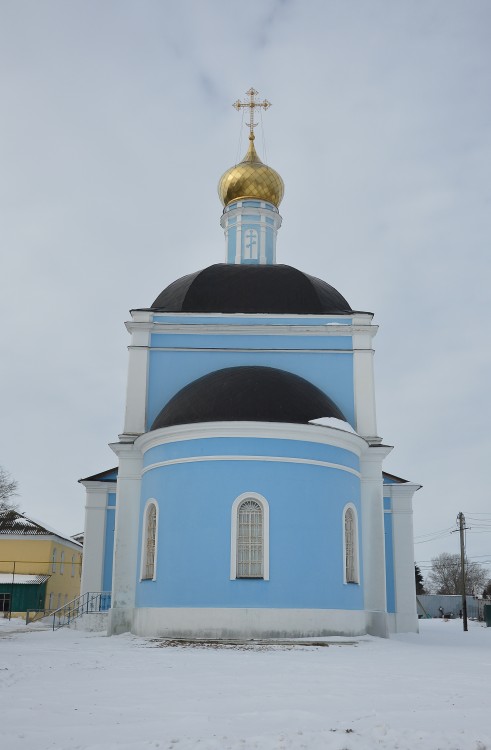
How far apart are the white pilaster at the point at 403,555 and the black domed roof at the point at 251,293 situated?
539 cm

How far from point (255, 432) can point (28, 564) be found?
2040 cm

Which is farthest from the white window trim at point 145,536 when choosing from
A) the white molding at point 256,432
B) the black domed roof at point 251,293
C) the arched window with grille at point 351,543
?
the black domed roof at point 251,293

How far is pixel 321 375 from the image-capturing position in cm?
1869

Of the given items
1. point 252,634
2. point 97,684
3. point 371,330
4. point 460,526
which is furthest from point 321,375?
point 460,526

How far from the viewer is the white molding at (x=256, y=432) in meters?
15.0

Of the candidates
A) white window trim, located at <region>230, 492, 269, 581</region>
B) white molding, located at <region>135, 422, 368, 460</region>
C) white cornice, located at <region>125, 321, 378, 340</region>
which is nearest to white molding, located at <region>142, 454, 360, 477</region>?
white molding, located at <region>135, 422, 368, 460</region>

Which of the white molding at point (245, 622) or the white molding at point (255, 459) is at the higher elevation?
the white molding at point (255, 459)

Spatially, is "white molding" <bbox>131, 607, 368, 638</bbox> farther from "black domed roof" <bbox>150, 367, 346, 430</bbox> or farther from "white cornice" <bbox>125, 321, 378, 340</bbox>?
"white cornice" <bbox>125, 321, 378, 340</bbox>

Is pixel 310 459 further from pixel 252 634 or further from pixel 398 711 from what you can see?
pixel 398 711

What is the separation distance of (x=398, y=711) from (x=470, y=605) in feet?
145

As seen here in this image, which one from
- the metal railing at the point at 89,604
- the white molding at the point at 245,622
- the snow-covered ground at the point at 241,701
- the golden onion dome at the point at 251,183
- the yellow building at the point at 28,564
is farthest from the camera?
the yellow building at the point at 28,564

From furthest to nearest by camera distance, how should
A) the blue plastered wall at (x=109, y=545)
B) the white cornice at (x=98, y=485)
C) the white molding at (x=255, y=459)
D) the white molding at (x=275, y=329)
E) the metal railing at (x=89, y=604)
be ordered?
the white cornice at (x=98, y=485)
the blue plastered wall at (x=109, y=545)
the metal railing at (x=89, y=604)
the white molding at (x=275, y=329)
the white molding at (x=255, y=459)

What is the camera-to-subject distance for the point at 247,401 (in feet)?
50.4

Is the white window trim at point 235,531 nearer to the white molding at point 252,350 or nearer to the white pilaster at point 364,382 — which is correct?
the white pilaster at point 364,382
